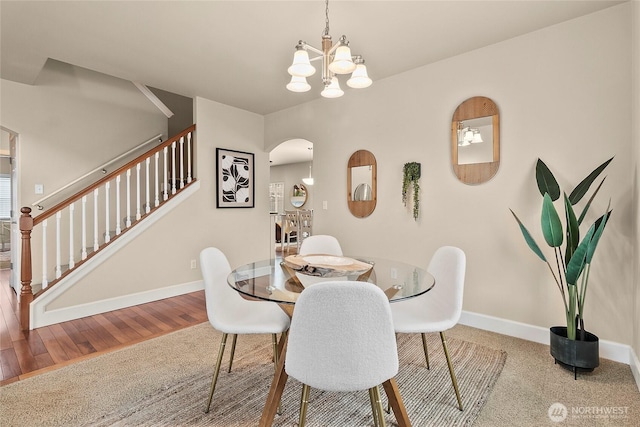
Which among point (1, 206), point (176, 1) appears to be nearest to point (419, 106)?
point (176, 1)

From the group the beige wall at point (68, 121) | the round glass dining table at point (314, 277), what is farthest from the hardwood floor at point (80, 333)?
the beige wall at point (68, 121)

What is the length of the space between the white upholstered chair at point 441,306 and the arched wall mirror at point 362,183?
4.88 feet

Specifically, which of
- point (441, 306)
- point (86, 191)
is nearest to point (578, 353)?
point (441, 306)

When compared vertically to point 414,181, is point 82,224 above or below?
below

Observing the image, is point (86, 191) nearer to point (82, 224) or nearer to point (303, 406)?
point (82, 224)

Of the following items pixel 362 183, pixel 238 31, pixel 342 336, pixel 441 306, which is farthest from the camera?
pixel 362 183

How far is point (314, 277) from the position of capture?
5.80 feet

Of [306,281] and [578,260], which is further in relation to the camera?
[578,260]

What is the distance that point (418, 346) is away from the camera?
2.43 metres

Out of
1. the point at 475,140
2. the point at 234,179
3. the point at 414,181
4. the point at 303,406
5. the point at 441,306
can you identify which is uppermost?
the point at 475,140

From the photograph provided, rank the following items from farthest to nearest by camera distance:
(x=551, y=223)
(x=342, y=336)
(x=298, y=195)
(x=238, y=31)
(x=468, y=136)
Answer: (x=298, y=195) < (x=468, y=136) < (x=238, y=31) < (x=551, y=223) < (x=342, y=336)

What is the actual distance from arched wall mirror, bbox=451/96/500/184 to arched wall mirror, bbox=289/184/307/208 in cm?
764

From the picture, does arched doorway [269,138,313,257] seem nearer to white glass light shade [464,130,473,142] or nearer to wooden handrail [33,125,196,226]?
wooden handrail [33,125,196,226]

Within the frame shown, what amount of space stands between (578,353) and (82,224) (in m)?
4.60
